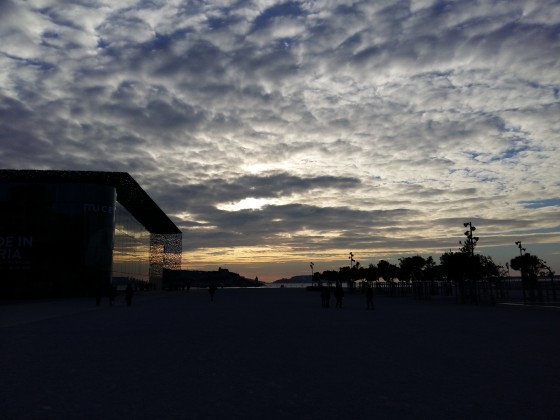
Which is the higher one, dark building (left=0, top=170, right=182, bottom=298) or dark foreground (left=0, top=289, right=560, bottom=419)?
dark building (left=0, top=170, right=182, bottom=298)

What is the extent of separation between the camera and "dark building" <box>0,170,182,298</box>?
5188 centimetres

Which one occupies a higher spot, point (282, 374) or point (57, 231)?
point (57, 231)

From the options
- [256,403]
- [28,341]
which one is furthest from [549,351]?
[28,341]

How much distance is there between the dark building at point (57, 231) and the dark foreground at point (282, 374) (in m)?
38.0

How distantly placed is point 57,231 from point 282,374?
4972cm

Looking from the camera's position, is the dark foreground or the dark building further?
the dark building

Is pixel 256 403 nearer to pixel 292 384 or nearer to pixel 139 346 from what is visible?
pixel 292 384

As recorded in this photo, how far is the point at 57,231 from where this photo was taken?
53125 mm

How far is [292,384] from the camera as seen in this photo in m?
9.02

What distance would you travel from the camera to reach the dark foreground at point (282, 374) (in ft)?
23.9

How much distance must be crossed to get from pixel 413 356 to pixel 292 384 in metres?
4.53

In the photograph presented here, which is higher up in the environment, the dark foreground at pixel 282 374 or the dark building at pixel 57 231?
the dark building at pixel 57 231

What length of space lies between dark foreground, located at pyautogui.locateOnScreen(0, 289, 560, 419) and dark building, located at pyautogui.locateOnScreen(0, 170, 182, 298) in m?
38.0

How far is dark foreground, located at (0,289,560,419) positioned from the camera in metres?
7.28
